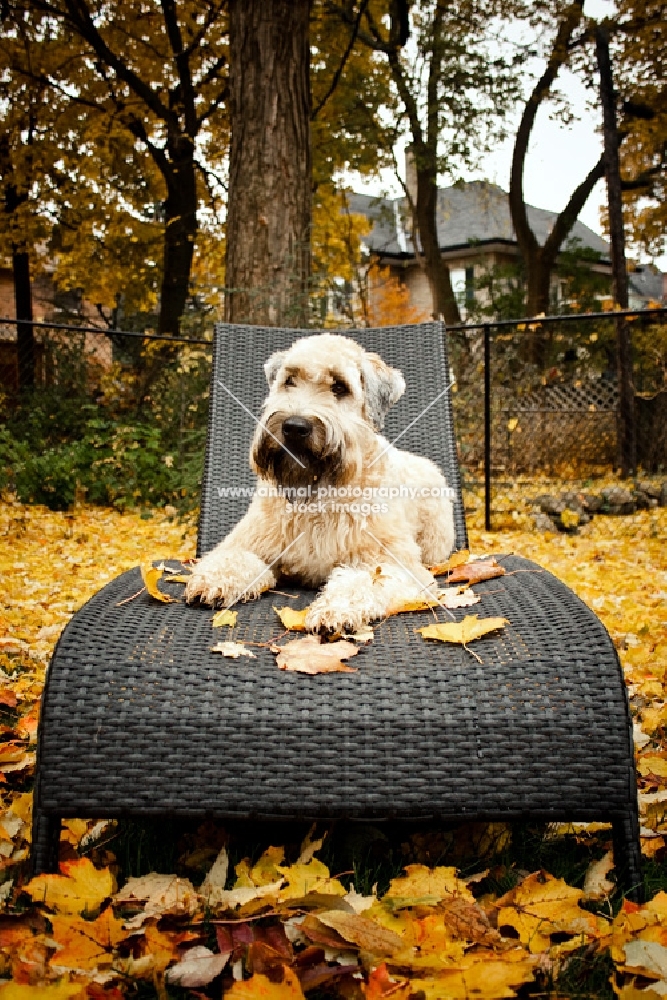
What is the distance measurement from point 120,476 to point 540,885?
7.64m

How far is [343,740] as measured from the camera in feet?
5.96

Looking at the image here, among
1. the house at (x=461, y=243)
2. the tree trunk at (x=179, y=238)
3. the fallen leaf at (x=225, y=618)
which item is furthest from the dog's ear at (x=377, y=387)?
the house at (x=461, y=243)

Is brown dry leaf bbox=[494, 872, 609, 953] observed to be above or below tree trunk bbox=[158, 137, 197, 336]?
below

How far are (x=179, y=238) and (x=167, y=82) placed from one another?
135 inches

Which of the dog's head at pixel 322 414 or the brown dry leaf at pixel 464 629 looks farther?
the dog's head at pixel 322 414

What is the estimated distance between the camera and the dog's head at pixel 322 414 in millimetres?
2832

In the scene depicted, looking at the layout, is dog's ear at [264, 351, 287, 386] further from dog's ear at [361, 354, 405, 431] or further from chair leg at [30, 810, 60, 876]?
chair leg at [30, 810, 60, 876]

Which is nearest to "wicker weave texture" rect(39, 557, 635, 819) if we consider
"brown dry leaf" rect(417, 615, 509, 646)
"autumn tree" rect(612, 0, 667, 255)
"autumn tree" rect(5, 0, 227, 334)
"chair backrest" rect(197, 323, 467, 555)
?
"brown dry leaf" rect(417, 615, 509, 646)

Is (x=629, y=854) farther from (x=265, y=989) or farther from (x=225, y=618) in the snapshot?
(x=225, y=618)

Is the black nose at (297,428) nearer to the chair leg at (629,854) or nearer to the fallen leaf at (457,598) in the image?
the fallen leaf at (457,598)

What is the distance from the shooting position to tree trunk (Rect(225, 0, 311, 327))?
6.44m

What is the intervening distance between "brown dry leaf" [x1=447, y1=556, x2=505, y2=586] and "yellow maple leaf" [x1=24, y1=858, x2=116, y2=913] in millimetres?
1571

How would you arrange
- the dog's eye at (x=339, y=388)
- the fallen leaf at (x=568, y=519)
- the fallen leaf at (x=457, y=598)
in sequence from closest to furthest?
1. the fallen leaf at (x=457, y=598)
2. the dog's eye at (x=339, y=388)
3. the fallen leaf at (x=568, y=519)

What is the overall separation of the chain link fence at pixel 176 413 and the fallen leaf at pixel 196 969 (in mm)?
5764
